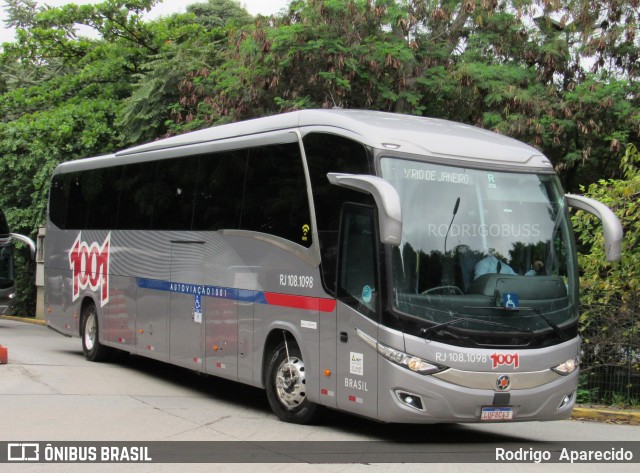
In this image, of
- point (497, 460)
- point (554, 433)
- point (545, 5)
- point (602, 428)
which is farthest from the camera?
point (545, 5)

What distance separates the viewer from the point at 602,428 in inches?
476

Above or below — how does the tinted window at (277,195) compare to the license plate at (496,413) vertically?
above

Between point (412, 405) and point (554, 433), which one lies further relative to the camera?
point (554, 433)

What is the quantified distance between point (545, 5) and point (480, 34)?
156cm

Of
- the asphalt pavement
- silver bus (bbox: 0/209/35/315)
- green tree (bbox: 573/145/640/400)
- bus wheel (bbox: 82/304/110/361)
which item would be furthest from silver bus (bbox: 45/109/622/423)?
silver bus (bbox: 0/209/35/315)

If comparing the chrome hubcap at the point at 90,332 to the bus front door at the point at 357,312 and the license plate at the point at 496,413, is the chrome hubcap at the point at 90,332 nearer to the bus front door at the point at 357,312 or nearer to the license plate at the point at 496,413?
the bus front door at the point at 357,312

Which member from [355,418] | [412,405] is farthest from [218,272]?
[412,405]

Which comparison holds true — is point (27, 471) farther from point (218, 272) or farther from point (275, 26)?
point (275, 26)

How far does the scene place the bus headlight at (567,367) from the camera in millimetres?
9727

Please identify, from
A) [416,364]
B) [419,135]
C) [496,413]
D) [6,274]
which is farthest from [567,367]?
[6,274]

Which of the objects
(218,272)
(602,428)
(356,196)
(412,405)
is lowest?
(602,428)

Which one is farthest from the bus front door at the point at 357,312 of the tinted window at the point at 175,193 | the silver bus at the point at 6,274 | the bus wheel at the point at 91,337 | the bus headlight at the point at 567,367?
the silver bus at the point at 6,274

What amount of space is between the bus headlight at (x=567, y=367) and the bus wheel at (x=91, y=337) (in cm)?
990

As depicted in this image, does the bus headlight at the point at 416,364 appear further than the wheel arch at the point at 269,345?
No
